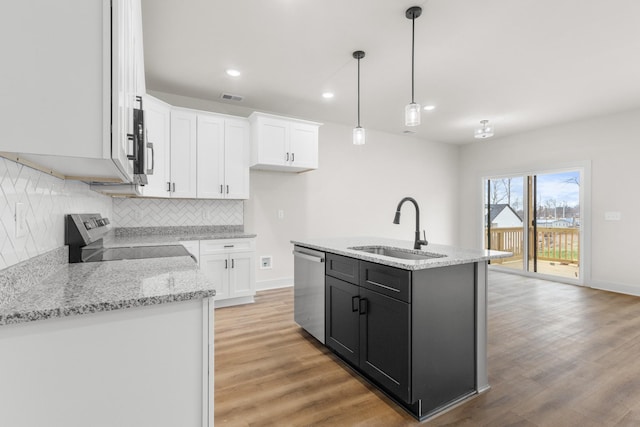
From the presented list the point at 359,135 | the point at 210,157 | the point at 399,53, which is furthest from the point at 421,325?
the point at 210,157

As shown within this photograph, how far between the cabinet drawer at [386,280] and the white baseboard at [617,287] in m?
4.84

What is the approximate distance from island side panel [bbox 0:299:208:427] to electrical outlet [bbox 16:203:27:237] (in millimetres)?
457

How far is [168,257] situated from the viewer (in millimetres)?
1919

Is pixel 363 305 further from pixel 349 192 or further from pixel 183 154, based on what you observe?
pixel 349 192

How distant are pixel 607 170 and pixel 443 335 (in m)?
4.84

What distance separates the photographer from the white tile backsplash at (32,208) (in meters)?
1.06

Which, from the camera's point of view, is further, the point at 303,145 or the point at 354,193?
the point at 354,193

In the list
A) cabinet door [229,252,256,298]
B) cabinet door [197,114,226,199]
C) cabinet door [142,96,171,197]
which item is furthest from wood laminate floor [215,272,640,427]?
cabinet door [142,96,171,197]

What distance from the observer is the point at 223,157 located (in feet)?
12.9

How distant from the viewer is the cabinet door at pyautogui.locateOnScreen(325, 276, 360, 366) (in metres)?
2.20

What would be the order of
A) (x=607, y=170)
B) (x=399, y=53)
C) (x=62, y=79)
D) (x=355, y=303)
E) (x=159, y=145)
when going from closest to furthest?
(x=62, y=79), (x=355, y=303), (x=399, y=53), (x=159, y=145), (x=607, y=170)

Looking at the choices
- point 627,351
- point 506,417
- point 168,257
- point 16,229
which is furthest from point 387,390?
point 627,351

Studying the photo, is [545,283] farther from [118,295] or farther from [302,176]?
[118,295]

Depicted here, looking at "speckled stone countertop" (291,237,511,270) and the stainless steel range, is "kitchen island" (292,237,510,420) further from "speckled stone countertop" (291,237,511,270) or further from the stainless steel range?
the stainless steel range
